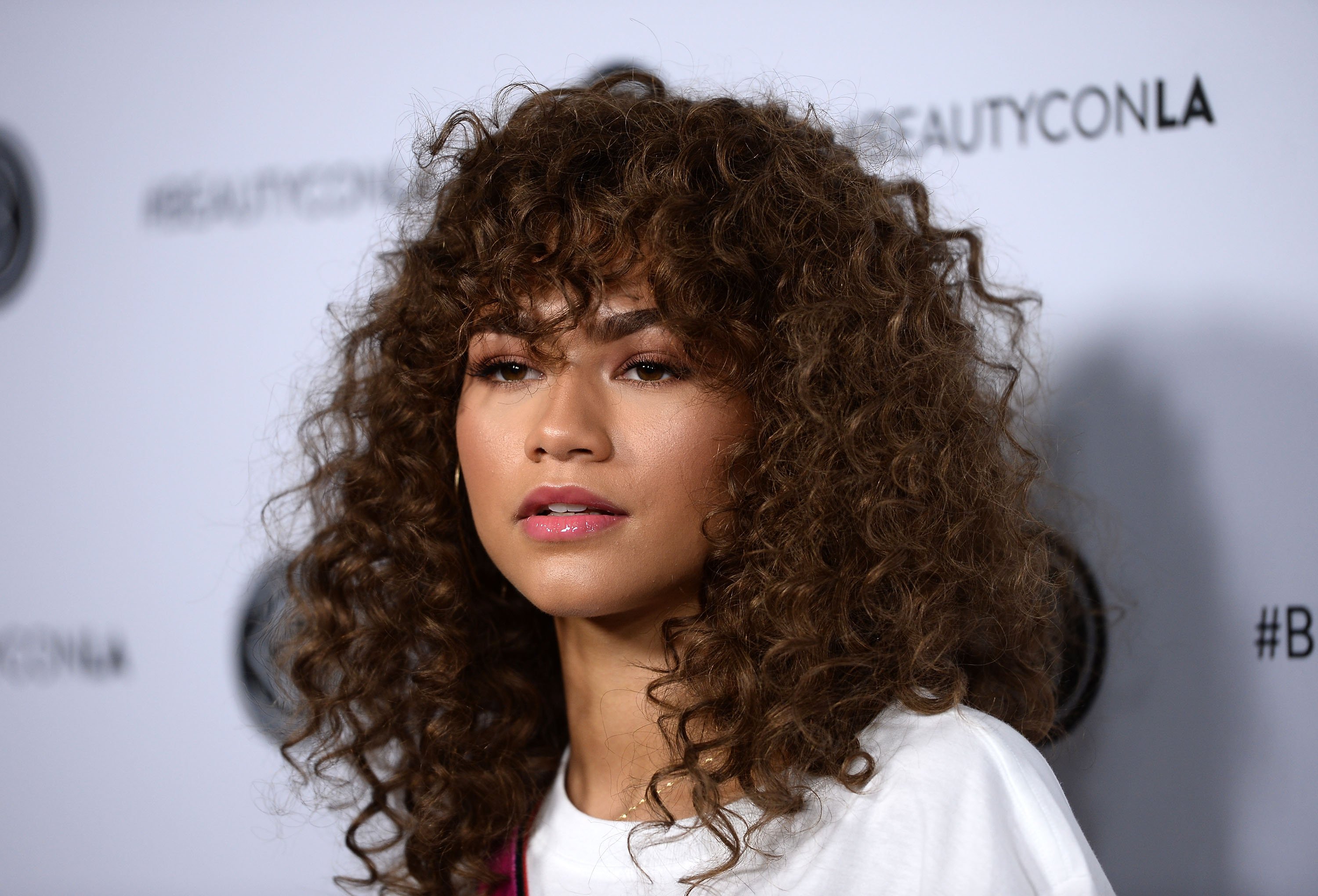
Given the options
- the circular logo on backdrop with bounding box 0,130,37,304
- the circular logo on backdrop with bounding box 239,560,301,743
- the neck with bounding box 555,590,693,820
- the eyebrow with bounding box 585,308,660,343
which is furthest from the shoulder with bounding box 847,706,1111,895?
the circular logo on backdrop with bounding box 0,130,37,304

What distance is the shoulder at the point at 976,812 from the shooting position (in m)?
0.80

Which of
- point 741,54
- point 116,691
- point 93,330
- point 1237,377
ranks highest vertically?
point 741,54

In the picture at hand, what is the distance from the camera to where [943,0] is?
1196 millimetres

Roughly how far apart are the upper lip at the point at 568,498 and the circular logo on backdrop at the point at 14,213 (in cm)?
108

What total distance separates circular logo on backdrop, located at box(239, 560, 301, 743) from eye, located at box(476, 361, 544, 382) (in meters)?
0.62

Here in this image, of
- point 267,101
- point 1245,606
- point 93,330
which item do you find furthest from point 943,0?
point 93,330

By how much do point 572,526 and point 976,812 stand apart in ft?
1.31

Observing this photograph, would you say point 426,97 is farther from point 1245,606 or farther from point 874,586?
point 1245,606

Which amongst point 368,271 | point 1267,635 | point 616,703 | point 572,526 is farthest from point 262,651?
point 1267,635

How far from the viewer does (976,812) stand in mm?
809

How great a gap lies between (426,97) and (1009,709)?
1.05m

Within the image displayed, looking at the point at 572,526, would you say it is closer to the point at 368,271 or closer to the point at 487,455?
the point at 487,455

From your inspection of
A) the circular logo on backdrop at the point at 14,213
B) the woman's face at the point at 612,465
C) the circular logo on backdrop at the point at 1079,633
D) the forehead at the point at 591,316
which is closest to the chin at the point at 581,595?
the woman's face at the point at 612,465

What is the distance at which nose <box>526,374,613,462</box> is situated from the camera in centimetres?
84
